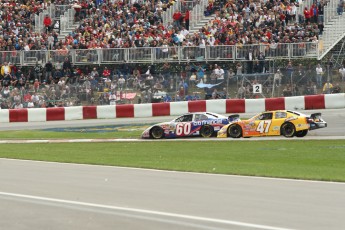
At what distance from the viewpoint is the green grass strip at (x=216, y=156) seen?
1605 centimetres

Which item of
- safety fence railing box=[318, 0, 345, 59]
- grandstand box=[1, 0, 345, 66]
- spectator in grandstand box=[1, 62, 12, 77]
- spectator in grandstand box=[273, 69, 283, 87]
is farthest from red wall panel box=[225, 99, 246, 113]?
spectator in grandstand box=[1, 62, 12, 77]

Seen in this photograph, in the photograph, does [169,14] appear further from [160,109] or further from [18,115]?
[18,115]

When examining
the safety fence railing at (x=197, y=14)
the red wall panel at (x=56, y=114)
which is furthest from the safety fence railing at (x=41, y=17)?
the red wall panel at (x=56, y=114)

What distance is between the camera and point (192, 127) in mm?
27500

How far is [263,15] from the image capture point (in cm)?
3897

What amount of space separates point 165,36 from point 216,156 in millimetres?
21561

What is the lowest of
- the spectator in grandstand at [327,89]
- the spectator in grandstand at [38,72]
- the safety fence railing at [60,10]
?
the spectator in grandstand at [327,89]

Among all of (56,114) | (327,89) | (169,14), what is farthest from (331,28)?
(56,114)

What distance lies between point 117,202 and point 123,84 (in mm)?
23882

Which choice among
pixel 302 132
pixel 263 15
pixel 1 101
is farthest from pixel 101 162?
pixel 263 15

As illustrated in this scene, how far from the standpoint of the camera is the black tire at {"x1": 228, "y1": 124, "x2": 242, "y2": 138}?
86.0 ft

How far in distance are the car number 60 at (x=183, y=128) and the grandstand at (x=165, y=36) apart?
291 inches

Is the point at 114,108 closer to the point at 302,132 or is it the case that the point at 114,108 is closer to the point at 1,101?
the point at 1,101

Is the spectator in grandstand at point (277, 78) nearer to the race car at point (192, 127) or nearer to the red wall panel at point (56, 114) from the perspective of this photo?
the race car at point (192, 127)
